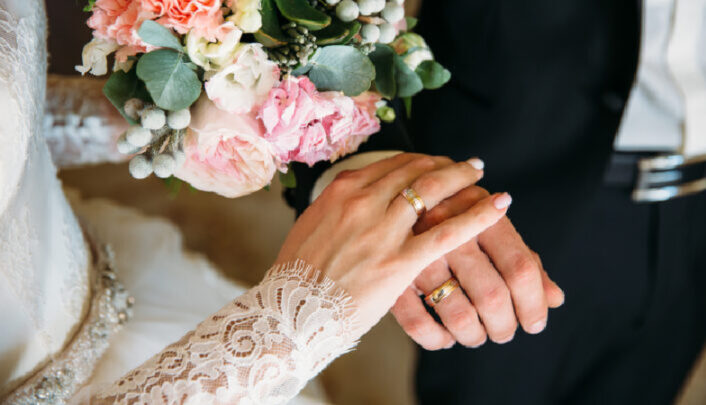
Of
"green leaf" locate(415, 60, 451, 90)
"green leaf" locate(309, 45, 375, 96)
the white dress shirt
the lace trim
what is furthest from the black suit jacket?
Result: the lace trim

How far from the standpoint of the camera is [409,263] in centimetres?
65

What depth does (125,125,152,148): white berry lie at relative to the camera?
546mm

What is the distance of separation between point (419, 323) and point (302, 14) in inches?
18.6

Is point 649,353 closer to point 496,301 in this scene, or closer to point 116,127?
point 496,301

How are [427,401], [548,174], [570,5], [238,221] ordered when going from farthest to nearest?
[238,221], [427,401], [548,174], [570,5]

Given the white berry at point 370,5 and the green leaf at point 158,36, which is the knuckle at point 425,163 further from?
the green leaf at point 158,36

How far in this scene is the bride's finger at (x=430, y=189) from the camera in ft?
2.22

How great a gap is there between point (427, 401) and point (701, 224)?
73 centimetres

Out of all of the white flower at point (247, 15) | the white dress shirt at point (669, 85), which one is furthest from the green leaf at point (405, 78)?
the white dress shirt at point (669, 85)

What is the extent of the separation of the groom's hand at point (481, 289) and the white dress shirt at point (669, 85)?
393 millimetres

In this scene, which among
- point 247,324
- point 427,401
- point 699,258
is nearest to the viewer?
point 247,324

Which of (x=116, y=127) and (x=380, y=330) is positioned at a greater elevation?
(x=116, y=127)

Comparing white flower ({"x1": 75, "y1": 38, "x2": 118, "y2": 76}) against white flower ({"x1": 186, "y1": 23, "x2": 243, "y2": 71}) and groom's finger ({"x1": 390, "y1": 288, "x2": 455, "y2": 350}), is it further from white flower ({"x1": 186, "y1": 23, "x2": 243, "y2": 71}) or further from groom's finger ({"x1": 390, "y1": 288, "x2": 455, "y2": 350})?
groom's finger ({"x1": 390, "y1": 288, "x2": 455, "y2": 350})

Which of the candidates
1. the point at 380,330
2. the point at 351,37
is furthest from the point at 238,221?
the point at 351,37
